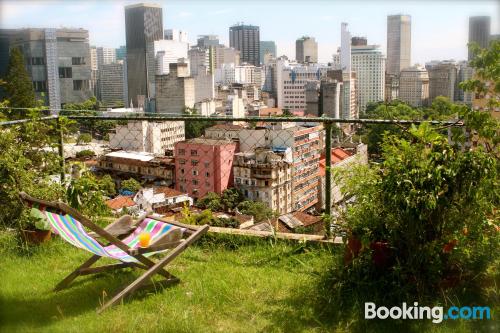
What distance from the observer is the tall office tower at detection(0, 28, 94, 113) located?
7019 cm

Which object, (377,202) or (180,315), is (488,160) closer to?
(377,202)

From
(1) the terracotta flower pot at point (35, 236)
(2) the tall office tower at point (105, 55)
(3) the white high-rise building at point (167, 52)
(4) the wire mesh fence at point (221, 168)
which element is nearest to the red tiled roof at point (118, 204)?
(1) the terracotta flower pot at point (35, 236)

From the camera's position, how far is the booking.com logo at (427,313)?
7.50 ft

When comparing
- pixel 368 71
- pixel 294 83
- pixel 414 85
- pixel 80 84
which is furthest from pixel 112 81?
pixel 414 85

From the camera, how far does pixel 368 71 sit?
105938mm

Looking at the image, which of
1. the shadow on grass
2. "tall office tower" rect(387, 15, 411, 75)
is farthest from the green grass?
"tall office tower" rect(387, 15, 411, 75)

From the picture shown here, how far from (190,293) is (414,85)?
Result: 85.1m

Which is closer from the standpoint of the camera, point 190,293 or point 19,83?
point 190,293

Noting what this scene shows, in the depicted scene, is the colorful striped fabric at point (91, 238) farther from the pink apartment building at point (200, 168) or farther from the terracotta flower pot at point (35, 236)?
the pink apartment building at point (200, 168)

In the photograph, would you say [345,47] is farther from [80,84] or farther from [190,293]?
[190,293]

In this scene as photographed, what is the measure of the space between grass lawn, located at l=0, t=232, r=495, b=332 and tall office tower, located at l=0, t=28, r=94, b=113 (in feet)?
226

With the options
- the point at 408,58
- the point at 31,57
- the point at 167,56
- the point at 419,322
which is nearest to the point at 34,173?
the point at 419,322

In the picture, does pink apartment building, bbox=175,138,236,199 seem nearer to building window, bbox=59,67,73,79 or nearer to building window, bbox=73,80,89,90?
building window, bbox=59,67,73,79

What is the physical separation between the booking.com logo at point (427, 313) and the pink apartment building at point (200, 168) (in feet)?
68.1
